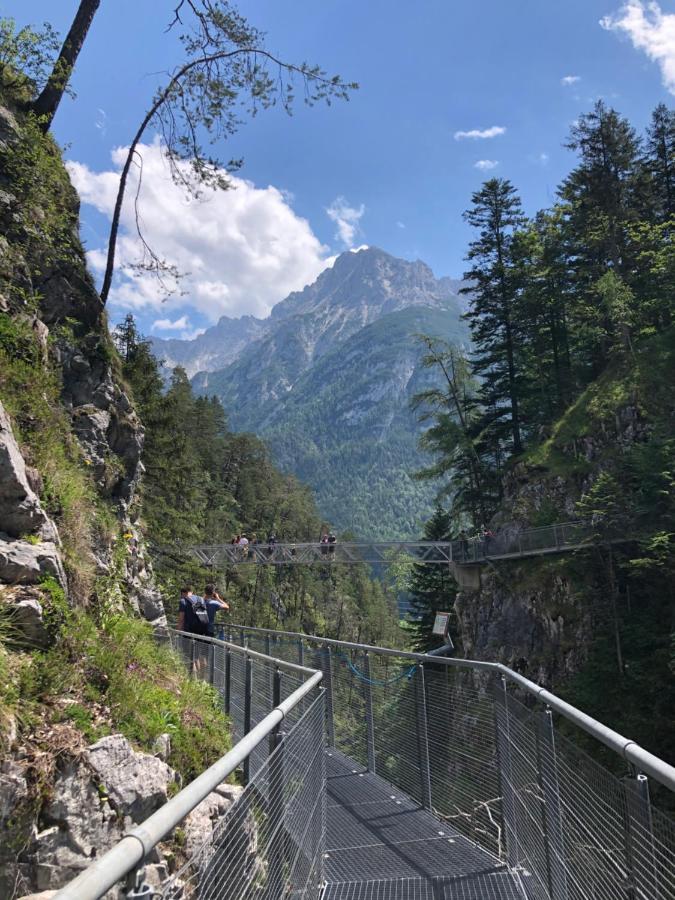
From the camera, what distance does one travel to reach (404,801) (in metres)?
6.19

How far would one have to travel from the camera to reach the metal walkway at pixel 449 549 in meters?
22.2

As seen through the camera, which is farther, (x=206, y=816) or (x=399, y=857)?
(x=399, y=857)

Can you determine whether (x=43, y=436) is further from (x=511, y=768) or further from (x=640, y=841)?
(x=640, y=841)

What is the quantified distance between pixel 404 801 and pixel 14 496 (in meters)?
4.88

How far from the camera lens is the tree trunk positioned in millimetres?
10492

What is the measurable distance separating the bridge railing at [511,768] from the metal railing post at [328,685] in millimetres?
19

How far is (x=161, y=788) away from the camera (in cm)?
458

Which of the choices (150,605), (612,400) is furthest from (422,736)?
(612,400)

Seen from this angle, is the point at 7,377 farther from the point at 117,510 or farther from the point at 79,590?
the point at 117,510

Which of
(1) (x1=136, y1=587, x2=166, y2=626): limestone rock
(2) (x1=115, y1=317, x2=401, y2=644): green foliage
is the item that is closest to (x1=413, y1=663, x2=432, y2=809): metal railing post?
(1) (x1=136, y1=587, x2=166, y2=626): limestone rock

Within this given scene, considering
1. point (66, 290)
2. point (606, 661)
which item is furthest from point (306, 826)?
point (606, 661)

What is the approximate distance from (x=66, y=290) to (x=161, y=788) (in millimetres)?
9997

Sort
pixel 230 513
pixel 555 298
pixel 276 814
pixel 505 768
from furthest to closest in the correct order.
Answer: pixel 230 513 < pixel 555 298 < pixel 505 768 < pixel 276 814

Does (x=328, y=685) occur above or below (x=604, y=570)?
below
